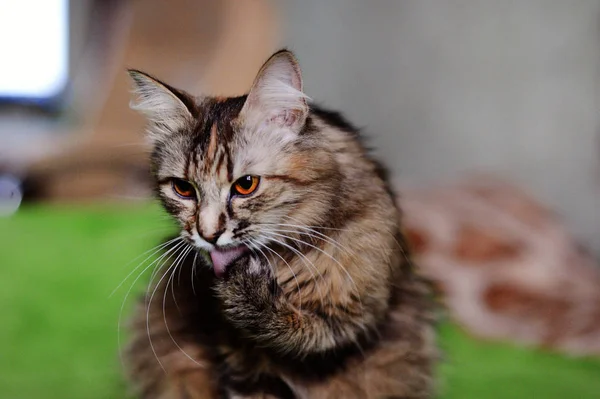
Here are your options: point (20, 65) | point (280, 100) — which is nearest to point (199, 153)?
point (280, 100)

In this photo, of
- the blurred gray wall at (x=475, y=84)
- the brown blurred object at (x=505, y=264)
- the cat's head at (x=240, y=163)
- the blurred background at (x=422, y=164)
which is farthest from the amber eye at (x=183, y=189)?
the blurred gray wall at (x=475, y=84)

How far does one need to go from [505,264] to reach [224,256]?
136 cm

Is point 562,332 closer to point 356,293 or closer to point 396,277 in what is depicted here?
point 396,277

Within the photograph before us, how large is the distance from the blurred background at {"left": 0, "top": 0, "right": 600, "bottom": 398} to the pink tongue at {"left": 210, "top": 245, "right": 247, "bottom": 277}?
12.4 inches

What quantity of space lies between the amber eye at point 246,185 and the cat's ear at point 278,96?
0.08 m

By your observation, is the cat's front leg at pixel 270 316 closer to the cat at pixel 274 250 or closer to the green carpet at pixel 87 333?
the cat at pixel 274 250

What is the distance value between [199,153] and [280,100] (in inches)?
5.0

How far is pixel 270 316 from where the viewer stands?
861 millimetres

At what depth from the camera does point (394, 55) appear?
246cm

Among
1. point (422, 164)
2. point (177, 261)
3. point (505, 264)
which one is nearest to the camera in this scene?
point (177, 261)

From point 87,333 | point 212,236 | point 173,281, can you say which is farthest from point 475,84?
point 212,236

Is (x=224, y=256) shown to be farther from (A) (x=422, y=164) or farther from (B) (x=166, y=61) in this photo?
(A) (x=422, y=164)

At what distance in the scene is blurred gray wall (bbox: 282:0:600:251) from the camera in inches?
81.0

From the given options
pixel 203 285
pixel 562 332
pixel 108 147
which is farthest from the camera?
pixel 108 147
